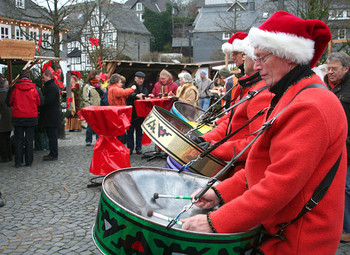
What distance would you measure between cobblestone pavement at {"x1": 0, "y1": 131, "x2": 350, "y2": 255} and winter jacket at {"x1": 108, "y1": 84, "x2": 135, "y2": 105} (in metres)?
1.27

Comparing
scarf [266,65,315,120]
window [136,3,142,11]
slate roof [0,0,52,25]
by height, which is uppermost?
window [136,3,142,11]

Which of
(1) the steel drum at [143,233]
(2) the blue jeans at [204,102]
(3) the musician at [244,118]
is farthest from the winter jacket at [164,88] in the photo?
(1) the steel drum at [143,233]

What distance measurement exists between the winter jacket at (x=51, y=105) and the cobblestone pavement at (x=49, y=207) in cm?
83

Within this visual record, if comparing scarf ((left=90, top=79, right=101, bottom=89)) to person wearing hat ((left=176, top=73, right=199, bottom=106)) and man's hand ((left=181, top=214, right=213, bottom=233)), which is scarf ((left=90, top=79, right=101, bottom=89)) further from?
man's hand ((left=181, top=214, right=213, bottom=233))

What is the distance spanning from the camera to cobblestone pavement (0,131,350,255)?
12.2ft

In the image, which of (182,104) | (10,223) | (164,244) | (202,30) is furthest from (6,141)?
(202,30)

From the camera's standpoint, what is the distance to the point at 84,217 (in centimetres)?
→ 451

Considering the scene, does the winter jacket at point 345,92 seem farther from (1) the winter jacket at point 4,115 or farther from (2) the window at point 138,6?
(2) the window at point 138,6

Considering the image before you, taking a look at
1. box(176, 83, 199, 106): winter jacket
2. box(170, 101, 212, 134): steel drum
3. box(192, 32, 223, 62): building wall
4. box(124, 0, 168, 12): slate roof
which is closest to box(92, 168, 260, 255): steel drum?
box(170, 101, 212, 134): steel drum

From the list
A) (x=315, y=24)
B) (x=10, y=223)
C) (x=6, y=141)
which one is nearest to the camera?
(x=315, y=24)

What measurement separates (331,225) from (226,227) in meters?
0.40

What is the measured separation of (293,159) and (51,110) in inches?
282

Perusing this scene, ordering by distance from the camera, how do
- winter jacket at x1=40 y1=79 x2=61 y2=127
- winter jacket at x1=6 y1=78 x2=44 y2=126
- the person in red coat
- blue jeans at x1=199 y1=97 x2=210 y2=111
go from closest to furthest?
1. winter jacket at x1=6 y1=78 x2=44 y2=126
2. winter jacket at x1=40 y1=79 x2=61 y2=127
3. the person in red coat
4. blue jeans at x1=199 y1=97 x2=210 y2=111

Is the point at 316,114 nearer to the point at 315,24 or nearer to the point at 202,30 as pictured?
the point at 315,24
